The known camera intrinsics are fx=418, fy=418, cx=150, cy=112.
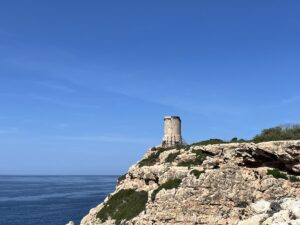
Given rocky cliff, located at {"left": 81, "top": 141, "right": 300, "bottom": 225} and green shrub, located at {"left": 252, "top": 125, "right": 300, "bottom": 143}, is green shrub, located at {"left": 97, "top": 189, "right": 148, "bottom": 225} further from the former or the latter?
green shrub, located at {"left": 252, "top": 125, "right": 300, "bottom": 143}

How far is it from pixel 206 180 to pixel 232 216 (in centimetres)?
363

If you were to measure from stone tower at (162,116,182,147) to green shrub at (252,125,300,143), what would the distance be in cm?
1533

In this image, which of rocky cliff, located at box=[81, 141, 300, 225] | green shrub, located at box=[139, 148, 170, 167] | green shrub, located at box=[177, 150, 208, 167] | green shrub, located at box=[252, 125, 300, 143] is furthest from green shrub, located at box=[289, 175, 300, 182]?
green shrub, located at box=[139, 148, 170, 167]

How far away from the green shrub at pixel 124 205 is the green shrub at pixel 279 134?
1246 cm

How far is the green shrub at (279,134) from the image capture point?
3806cm

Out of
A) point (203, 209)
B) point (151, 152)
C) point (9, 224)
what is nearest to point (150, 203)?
point (203, 209)

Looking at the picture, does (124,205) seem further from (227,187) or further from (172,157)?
(227,187)

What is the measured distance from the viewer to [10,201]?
108125 millimetres

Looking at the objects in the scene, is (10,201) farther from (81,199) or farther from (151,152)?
(151,152)

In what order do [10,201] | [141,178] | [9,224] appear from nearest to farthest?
[141,178] → [9,224] → [10,201]

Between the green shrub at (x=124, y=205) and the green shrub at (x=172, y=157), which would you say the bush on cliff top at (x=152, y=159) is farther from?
the green shrub at (x=124, y=205)

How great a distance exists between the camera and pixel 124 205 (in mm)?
42594

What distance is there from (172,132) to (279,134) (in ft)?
61.7

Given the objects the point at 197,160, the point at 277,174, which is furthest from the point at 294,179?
the point at 197,160
